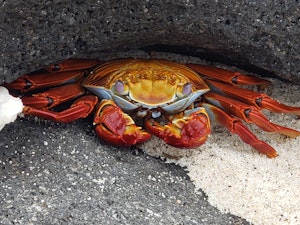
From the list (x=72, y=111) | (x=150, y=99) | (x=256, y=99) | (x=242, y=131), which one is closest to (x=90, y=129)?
(x=72, y=111)

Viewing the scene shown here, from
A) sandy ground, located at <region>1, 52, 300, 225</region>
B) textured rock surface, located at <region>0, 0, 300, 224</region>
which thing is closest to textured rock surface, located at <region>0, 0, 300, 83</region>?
textured rock surface, located at <region>0, 0, 300, 224</region>

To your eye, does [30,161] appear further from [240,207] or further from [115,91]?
[240,207]

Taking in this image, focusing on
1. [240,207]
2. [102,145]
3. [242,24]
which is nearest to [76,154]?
[102,145]

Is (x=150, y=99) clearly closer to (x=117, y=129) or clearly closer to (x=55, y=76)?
(x=117, y=129)

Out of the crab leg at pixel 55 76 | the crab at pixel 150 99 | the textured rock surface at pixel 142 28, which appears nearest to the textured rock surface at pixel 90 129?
the textured rock surface at pixel 142 28

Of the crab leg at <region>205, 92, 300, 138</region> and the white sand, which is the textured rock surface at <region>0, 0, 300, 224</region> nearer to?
the white sand

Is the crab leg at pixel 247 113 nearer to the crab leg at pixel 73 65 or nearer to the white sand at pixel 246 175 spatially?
the white sand at pixel 246 175
